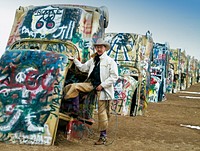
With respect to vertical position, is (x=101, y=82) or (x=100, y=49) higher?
(x=100, y=49)

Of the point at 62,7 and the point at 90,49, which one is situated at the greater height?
the point at 62,7

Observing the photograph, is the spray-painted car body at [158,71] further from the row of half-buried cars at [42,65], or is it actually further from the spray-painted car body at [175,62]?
the row of half-buried cars at [42,65]

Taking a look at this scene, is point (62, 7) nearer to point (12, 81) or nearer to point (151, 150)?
point (12, 81)

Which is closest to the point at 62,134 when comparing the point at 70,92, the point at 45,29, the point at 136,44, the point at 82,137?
the point at 82,137

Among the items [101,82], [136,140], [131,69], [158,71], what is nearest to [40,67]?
[101,82]

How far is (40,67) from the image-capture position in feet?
22.2

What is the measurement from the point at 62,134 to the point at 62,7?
2.69 m

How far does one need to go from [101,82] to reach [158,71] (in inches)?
573

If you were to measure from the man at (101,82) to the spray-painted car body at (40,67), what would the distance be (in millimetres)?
337

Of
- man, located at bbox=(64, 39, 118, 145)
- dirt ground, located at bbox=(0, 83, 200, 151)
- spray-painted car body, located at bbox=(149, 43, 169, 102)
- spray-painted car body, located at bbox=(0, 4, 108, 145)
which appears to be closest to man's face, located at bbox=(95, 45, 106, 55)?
man, located at bbox=(64, 39, 118, 145)

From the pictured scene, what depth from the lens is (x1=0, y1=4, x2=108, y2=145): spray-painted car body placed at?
6391 millimetres

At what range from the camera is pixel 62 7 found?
8.05 m

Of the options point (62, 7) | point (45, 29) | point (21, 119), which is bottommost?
point (21, 119)

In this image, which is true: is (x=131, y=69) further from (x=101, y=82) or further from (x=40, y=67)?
(x=40, y=67)
